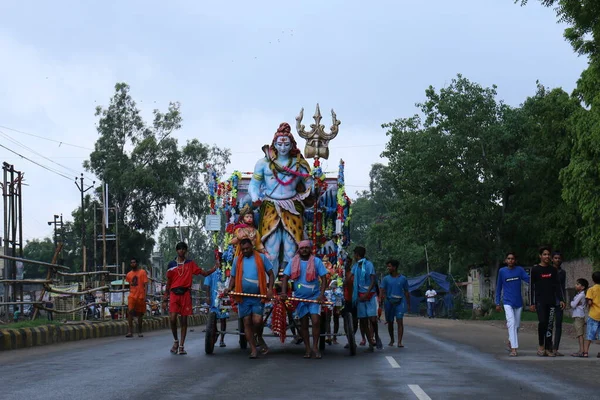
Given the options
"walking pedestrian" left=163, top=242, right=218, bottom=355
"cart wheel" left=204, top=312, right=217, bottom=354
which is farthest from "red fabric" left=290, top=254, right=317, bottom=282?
"walking pedestrian" left=163, top=242, right=218, bottom=355

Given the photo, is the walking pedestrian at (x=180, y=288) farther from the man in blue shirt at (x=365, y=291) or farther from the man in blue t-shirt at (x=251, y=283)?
the man in blue shirt at (x=365, y=291)

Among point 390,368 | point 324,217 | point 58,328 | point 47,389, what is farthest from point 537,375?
point 58,328

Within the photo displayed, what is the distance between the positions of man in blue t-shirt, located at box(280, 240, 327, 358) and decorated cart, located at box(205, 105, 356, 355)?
725 mm

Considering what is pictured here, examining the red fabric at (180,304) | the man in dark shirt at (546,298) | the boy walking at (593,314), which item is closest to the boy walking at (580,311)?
the boy walking at (593,314)

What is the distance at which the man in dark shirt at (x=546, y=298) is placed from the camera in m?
15.7

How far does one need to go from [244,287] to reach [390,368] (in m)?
2.64

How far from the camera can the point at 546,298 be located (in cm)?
1573

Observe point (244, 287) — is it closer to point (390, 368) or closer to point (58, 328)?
point (390, 368)

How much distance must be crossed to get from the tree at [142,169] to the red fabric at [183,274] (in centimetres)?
4744

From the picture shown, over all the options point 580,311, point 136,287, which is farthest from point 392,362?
point 136,287

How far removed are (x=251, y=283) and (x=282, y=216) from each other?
1675mm

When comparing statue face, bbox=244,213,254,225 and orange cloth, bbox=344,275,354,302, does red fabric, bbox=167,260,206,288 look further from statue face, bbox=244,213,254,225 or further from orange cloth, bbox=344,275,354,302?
orange cloth, bbox=344,275,354,302

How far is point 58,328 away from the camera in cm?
2019

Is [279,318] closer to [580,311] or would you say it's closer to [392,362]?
[392,362]
